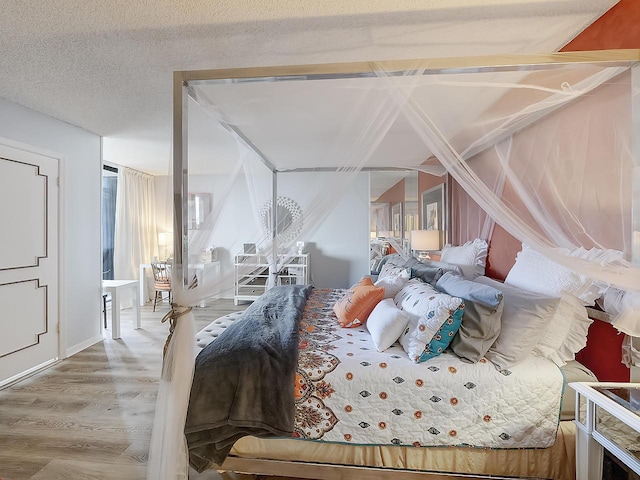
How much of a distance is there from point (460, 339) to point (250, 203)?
1.46 m

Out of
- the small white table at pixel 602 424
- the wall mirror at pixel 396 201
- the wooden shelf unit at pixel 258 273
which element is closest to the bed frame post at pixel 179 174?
the wooden shelf unit at pixel 258 273

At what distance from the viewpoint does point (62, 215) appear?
344 cm

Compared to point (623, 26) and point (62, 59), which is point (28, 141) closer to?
point (62, 59)

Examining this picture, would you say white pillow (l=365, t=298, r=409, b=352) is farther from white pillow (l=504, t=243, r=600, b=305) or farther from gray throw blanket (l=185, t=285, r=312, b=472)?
white pillow (l=504, t=243, r=600, b=305)

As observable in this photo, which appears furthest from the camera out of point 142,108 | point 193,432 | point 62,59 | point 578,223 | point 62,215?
point 62,215

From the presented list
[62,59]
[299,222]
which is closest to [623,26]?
[299,222]

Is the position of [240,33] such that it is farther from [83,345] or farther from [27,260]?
[83,345]

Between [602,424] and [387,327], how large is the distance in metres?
0.97

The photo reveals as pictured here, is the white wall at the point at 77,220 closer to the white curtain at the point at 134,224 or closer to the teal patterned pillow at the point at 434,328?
the white curtain at the point at 134,224

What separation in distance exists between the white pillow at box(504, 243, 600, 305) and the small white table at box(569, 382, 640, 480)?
439mm

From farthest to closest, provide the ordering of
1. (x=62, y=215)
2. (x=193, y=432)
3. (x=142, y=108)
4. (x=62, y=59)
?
(x=62, y=215) → (x=142, y=108) → (x=62, y=59) → (x=193, y=432)

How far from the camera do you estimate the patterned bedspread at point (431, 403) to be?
1595 millimetres

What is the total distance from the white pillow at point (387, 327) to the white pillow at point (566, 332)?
71cm

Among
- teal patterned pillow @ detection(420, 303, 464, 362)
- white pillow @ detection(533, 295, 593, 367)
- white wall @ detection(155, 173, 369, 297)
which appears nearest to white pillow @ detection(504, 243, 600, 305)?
white pillow @ detection(533, 295, 593, 367)
